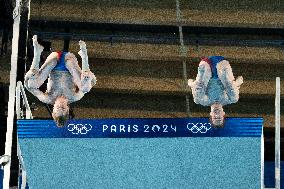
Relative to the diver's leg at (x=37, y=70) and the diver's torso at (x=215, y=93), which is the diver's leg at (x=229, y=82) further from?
the diver's leg at (x=37, y=70)

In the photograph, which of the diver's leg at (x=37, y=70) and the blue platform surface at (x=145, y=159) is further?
the blue platform surface at (x=145, y=159)

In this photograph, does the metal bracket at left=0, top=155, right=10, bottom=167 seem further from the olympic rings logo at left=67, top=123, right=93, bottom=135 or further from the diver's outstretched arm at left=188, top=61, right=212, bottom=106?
the diver's outstretched arm at left=188, top=61, right=212, bottom=106

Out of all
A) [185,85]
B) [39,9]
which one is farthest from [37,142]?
[185,85]

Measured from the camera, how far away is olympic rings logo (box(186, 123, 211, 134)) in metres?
7.25

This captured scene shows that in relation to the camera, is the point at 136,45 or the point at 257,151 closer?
the point at 257,151

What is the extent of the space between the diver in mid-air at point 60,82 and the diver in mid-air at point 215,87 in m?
1.54

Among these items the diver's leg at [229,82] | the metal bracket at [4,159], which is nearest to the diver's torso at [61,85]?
the metal bracket at [4,159]

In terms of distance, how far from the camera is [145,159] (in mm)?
7773

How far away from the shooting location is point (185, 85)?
1274 cm

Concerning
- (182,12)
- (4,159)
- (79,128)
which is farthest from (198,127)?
(182,12)

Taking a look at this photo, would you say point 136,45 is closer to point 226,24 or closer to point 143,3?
point 143,3

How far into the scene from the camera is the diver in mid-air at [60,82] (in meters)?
7.06

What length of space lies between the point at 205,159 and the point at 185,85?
17.0 ft

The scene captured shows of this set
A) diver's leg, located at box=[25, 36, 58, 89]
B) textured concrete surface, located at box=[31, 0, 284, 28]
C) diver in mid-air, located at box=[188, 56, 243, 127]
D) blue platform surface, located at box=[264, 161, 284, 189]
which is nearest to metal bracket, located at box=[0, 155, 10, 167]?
diver's leg, located at box=[25, 36, 58, 89]
